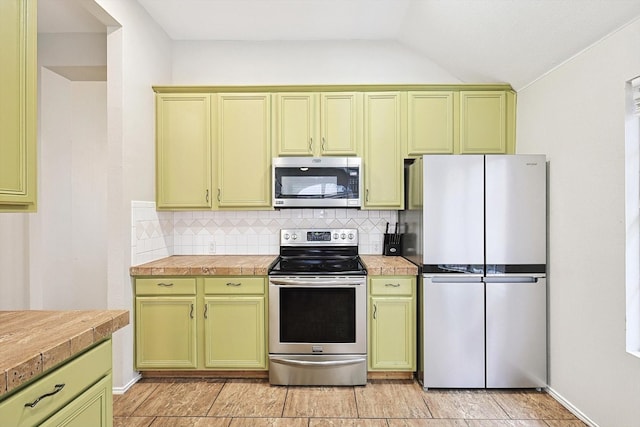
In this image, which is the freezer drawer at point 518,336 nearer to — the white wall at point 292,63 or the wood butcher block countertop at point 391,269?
the wood butcher block countertop at point 391,269

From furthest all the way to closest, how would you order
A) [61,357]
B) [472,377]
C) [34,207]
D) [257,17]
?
1. [257,17]
2. [472,377]
3. [34,207]
4. [61,357]

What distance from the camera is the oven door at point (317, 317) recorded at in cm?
280

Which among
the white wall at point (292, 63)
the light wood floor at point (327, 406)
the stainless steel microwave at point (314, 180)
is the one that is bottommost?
the light wood floor at point (327, 406)

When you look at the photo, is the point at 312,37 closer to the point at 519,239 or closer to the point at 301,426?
the point at 519,239

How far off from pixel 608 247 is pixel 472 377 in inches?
49.8

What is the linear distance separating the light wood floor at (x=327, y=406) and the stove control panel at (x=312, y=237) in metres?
1.20

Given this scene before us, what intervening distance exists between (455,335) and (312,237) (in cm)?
143

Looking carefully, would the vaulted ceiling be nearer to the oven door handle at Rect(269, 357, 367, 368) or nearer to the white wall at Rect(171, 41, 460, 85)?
the white wall at Rect(171, 41, 460, 85)

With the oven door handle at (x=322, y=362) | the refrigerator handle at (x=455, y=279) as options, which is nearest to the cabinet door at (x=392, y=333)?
the oven door handle at (x=322, y=362)

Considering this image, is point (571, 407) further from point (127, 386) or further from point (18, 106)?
point (18, 106)

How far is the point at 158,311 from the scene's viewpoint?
2.87 m

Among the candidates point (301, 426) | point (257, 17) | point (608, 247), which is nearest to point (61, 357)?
point (301, 426)

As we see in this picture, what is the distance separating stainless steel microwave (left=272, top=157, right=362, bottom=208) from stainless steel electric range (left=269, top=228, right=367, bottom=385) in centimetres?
62

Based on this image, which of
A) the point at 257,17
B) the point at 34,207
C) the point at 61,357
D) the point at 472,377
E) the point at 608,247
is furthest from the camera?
the point at 257,17
